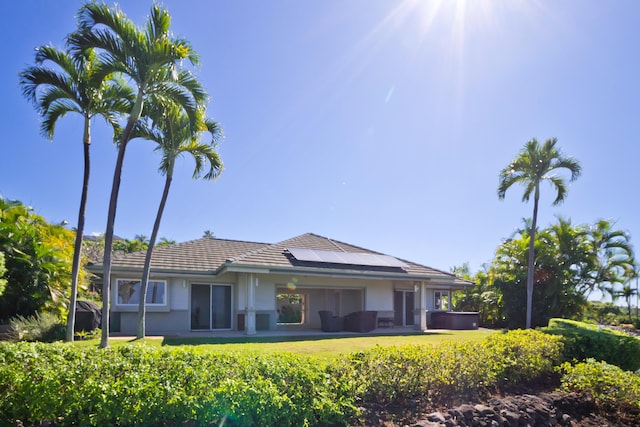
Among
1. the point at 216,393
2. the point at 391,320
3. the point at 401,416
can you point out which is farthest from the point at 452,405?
the point at 391,320

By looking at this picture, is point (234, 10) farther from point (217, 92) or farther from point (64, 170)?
point (64, 170)

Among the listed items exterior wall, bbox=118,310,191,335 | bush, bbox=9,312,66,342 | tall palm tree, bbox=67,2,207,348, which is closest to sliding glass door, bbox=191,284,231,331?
exterior wall, bbox=118,310,191,335

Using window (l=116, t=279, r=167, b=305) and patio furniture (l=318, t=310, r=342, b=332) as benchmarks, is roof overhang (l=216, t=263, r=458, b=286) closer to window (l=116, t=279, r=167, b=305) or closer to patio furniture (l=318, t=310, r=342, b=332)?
patio furniture (l=318, t=310, r=342, b=332)

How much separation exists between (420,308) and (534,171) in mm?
8427

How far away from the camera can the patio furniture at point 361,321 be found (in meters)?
18.6

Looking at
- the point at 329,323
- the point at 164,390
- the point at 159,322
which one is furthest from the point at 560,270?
the point at 164,390

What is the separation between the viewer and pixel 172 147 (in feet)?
45.4

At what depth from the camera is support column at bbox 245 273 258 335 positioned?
16094 millimetres

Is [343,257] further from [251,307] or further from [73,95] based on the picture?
[73,95]

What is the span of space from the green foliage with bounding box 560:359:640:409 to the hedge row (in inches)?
68.5

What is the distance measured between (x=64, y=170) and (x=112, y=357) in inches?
513

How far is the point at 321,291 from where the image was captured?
23234mm

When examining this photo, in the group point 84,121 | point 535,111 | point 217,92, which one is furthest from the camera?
point 535,111

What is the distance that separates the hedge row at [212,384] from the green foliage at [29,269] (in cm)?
991
